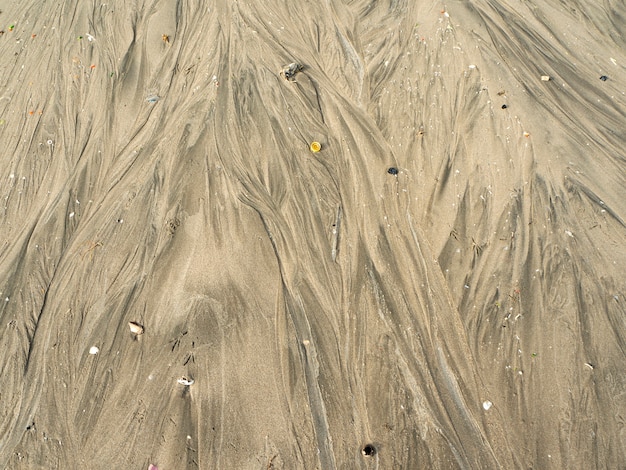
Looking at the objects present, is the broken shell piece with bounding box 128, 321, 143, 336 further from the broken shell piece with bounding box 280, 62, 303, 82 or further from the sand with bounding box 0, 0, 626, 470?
the broken shell piece with bounding box 280, 62, 303, 82

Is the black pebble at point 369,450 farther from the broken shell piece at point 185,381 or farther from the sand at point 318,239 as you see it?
the broken shell piece at point 185,381

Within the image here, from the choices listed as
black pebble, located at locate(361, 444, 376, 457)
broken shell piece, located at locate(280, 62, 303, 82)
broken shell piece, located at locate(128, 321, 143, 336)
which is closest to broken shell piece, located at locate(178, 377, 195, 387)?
broken shell piece, located at locate(128, 321, 143, 336)

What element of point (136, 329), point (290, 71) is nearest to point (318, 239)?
point (136, 329)

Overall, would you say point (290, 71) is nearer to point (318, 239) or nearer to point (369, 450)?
point (318, 239)

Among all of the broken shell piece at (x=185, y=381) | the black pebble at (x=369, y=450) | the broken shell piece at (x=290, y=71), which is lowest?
the broken shell piece at (x=185, y=381)

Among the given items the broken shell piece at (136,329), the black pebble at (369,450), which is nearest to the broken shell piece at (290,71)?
the broken shell piece at (136,329)
